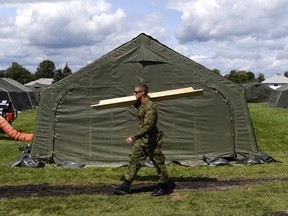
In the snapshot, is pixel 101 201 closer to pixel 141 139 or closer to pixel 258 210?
pixel 141 139

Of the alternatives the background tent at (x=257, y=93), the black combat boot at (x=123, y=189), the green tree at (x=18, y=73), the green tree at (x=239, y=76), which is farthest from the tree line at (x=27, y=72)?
the black combat boot at (x=123, y=189)

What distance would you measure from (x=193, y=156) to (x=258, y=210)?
4728 millimetres

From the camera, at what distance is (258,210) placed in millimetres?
7273

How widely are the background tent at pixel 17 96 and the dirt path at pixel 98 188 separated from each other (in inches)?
994

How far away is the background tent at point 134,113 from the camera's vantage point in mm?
11930

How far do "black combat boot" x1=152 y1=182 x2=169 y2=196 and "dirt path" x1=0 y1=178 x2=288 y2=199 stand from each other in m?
0.32

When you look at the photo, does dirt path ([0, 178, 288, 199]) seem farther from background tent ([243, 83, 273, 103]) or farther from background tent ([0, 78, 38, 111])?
background tent ([243, 83, 273, 103])

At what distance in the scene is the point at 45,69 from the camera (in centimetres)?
10938

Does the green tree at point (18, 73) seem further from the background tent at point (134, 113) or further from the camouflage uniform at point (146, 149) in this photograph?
the camouflage uniform at point (146, 149)

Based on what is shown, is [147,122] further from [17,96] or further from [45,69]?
[45,69]

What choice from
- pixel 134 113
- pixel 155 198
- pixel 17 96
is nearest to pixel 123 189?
pixel 155 198

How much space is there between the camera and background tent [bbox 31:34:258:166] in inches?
470

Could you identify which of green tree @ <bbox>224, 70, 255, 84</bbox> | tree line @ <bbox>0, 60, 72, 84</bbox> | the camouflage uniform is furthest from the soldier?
green tree @ <bbox>224, 70, 255, 84</bbox>

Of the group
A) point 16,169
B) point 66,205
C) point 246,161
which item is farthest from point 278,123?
point 66,205
